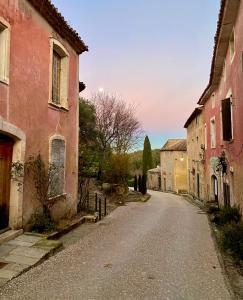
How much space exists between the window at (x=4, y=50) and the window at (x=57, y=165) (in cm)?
297

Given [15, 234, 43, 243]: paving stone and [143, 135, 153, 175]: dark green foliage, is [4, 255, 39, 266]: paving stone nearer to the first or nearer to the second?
[15, 234, 43, 243]: paving stone

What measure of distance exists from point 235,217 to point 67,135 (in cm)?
637

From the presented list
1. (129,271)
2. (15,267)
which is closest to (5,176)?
(15,267)

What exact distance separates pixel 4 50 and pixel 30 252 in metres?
4.64

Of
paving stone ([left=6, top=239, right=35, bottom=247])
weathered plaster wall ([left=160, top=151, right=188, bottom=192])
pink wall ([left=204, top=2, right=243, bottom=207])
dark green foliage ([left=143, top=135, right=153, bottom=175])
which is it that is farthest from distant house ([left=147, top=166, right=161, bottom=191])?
paving stone ([left=6, top=239, right=35, bottom=247])

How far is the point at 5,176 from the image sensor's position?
7.84 meters

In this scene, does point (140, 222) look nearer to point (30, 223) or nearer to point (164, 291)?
point (30, 223)

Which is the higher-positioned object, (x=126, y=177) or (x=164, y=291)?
(x=126, y=177)

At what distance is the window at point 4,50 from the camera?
727 centimetres

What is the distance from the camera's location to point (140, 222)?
11773 millimetres

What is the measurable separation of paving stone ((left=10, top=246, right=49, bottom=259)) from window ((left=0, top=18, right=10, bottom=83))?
12.5 feet

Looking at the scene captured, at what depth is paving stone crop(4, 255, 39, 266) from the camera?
6047mm

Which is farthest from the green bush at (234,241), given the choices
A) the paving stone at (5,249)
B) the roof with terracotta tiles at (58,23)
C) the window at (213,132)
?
the window at (213,132)

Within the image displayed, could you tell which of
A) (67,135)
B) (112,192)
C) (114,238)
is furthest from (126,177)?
(114,238)
